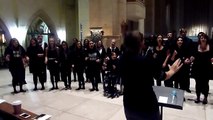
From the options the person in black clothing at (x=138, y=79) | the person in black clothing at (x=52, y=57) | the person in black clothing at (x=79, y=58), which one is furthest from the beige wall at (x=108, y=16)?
the person in black clothing at (x=138, y=79)

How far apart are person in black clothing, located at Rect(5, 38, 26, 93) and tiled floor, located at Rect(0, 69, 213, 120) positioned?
52cm

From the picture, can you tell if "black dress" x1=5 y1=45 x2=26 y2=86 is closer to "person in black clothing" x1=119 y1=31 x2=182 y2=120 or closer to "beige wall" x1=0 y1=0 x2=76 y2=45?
"person in black clothing" x1=119 y1=31 x2=182 y2=120

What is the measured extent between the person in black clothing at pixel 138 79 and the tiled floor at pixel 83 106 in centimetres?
226

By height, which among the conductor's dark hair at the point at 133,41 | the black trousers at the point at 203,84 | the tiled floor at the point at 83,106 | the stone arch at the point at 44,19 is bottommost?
the tiled floor at the point at 83,106

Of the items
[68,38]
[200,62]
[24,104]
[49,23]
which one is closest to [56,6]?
[49,23]

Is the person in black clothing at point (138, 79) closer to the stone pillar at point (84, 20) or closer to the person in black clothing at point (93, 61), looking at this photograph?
the person in black clothing at point (93, 61)

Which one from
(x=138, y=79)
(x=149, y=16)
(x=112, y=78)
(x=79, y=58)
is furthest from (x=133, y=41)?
(x=149, y=16)

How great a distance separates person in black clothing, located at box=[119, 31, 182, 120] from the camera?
2.02 meters

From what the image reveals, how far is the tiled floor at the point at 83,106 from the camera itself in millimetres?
4340

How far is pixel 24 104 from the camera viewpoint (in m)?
5.19

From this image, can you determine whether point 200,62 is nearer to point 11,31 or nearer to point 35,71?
point 35,71

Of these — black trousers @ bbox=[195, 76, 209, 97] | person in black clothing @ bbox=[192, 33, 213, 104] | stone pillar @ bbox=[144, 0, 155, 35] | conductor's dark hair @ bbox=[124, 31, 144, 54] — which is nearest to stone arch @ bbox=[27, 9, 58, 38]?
stone pillar @ bbox=[144, 0, 155, 35]

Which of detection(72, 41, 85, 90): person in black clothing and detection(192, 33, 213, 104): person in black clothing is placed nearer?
detection(192, 33, 213, 104): person in black clothing

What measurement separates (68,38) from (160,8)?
11.3 metres
